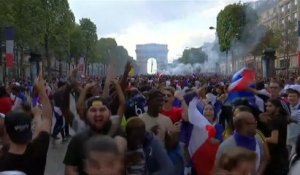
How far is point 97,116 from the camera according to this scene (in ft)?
18.1

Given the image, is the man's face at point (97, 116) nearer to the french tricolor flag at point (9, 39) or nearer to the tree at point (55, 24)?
the french tricolor flag at point (9, 39)

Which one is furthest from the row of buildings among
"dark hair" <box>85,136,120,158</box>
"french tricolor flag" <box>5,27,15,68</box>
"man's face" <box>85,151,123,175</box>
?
"man's face" <box>85,151,123,175</box>

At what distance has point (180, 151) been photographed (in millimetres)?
6992

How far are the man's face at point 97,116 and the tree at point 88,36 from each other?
276 feet

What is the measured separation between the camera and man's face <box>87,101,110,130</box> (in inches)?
215

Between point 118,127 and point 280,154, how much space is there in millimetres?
2537

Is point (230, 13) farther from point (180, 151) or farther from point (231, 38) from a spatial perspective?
point (180, 151)

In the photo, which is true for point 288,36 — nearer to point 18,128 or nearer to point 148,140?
point 148,140

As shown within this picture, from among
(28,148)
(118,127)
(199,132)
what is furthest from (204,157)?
(28,148)

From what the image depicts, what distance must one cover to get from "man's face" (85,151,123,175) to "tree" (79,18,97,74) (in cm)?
8631

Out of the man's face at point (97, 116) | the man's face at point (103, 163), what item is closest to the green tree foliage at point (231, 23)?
the man's face at point (97, 116)

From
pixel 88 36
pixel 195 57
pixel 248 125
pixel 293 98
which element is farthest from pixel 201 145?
pixel 195 57

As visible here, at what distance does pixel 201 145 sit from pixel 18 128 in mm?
3306

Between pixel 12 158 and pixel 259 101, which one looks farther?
pixel 259 101
